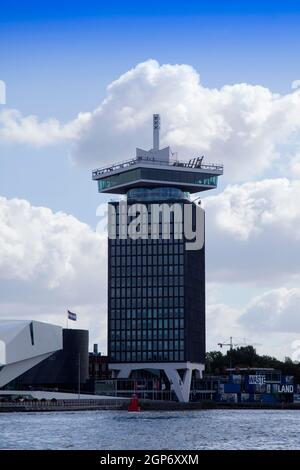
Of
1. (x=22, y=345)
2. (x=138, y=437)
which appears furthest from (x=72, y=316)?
(x=138, y=437)

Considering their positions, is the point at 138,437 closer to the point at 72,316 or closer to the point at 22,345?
the point at 72,316

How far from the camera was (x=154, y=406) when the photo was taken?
174125 millimetres

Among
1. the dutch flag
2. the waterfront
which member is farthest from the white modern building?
the waterfront

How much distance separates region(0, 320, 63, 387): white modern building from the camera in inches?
7431

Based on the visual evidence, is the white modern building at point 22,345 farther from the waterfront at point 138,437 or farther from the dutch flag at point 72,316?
the waterfront at point 138,437

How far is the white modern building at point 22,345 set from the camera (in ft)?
619

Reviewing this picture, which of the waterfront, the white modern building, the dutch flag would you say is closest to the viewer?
the waterfront

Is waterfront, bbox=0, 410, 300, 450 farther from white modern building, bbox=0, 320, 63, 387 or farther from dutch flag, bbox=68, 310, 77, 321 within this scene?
white modern building, bbox=0, 320, 63, 387

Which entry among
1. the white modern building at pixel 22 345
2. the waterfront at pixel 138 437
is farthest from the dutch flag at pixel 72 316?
the waterfront at pixel 138 437

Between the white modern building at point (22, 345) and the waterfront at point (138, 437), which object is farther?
the white modern building at point (22, 345)

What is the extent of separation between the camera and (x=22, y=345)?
19038cm
